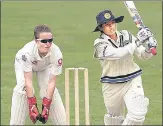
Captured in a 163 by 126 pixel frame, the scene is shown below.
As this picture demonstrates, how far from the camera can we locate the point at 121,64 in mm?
7867

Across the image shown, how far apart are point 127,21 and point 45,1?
3.64 metres

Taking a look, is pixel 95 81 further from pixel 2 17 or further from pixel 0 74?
pixel 2 17

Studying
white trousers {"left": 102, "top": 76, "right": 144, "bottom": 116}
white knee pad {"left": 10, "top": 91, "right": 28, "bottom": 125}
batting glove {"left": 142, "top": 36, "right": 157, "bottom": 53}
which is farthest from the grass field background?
batting glove {"left": 142, "top": 36, "right": 157, "bottom": 53}

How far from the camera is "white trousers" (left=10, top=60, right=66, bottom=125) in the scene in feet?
25.4

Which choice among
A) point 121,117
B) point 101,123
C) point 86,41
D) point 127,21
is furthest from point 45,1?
point 121,117

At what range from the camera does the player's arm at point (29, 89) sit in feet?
24.7

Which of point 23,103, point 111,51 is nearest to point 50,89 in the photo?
point 23,103

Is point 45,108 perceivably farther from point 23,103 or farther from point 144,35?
point 144,35

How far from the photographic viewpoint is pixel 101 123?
9.80 m

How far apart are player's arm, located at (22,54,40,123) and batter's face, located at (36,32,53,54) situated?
0.55 ft

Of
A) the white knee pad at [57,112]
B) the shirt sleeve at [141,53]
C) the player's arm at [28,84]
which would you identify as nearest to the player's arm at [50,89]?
the player's arm at [28,84]

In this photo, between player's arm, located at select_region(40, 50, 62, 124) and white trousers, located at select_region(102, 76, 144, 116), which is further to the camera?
white trousers, located at select_region(102, 76, 144, 116)

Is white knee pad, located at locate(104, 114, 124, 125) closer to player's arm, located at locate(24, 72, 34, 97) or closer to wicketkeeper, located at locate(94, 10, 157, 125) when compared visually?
wicketkeeper, located at locate(94, 10, 157, 125)

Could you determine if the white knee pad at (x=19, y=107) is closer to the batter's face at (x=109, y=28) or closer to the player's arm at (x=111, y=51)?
the player's arm at (x=111, y=51)
